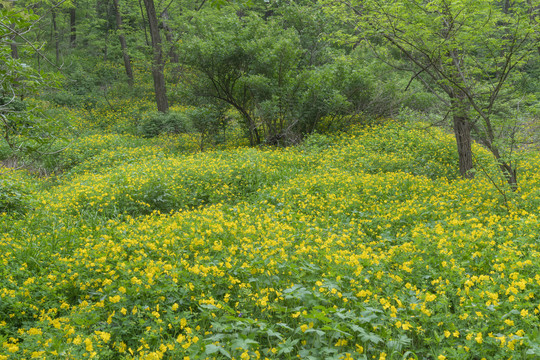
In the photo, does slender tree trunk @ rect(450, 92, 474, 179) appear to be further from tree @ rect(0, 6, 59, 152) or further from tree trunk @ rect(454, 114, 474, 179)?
tree @ rect(0, 6, 59, 152)

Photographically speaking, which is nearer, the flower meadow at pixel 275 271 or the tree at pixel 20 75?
the flower meadow at pixel 275 271

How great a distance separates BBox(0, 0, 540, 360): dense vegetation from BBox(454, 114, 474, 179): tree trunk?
0.14 feet

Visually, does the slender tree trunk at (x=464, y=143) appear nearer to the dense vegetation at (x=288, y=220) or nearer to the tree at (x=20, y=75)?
the dense vegetation at (x=288, y=220)

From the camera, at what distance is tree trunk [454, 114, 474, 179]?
25.4 ft

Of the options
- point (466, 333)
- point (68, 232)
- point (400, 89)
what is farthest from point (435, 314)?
point (400, 89)

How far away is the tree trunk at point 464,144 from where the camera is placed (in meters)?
7.75

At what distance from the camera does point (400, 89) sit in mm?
13445

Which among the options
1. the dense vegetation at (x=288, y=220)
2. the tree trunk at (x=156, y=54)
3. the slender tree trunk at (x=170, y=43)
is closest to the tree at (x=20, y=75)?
the dense vegetation at (x=288, y=220)

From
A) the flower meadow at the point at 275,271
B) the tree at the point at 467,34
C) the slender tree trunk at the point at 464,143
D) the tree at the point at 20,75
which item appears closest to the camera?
the flower meadow at the point at 275,271

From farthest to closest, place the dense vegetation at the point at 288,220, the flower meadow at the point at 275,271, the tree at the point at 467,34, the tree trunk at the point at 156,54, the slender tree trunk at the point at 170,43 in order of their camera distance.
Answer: the tree trunk at the point at 156,54 → the slender tree trunk at the point at 170,43 → the tree at the point at 467,34 → the dense vegetation at the point at 288,220 → the flower meadow at the point at 275,271

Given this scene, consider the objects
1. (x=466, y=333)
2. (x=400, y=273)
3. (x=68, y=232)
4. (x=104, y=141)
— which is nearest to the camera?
(x=466, y=333)

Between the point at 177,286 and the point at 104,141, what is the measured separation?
1041 cm

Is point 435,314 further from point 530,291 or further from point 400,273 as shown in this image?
point 530,291

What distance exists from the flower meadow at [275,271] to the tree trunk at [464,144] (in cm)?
117
